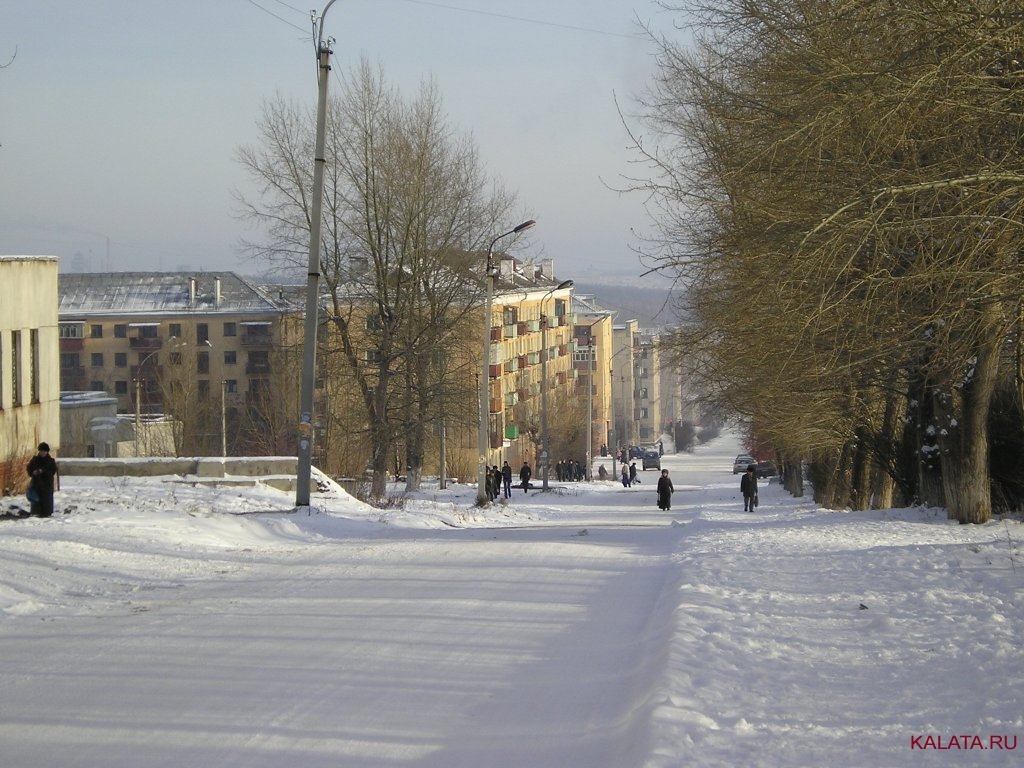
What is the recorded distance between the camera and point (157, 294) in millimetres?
92938

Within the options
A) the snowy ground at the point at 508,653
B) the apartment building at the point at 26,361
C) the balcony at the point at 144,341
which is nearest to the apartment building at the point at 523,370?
the balcony at the point at 144,341

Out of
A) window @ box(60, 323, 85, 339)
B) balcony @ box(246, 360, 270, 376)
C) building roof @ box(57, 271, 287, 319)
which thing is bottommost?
balcony @ box(246, 360, 270, 376)

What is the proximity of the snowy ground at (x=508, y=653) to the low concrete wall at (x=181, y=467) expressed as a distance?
1186 centimetres

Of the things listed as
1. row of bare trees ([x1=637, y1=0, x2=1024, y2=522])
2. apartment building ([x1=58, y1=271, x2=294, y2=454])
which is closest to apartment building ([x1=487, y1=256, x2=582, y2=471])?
apartment building ([x1=58, y1=271, x2=294, y2=454])

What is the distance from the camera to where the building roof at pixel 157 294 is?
89.9 meters

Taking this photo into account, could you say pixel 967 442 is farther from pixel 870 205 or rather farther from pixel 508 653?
pixel 508 653

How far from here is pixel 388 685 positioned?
7.59 m

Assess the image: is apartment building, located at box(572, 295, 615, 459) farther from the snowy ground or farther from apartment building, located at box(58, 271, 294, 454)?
the snowy ground

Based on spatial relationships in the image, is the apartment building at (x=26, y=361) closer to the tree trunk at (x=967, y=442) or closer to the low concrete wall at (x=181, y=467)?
the low concrete wall at (x=181, y=467)

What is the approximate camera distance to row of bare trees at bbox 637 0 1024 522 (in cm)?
990

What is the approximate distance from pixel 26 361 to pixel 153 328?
67.7 metres

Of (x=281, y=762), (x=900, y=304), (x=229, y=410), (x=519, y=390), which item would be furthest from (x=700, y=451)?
(x=281, y=762)

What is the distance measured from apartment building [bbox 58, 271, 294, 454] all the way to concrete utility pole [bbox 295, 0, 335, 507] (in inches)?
2425

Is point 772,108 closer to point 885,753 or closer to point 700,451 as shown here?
point 885,753
